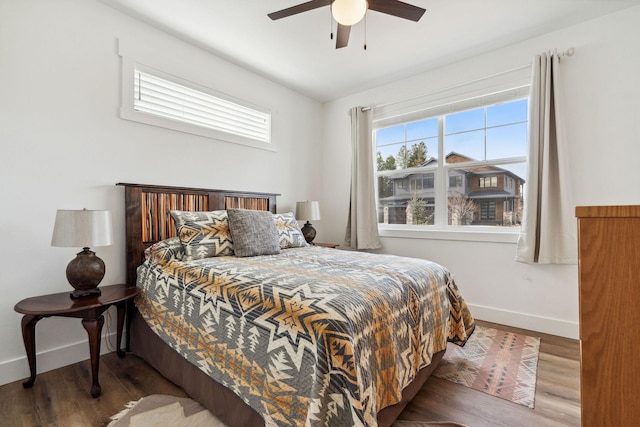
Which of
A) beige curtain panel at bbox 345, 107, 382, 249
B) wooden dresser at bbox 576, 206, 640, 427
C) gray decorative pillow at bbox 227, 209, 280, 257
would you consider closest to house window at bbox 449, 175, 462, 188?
beige curtain panel at bbox 345, 107, 382, 249

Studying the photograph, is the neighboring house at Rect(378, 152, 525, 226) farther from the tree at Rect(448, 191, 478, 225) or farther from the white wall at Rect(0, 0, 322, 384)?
the white wall at Rect(0, 0, 322, 384)

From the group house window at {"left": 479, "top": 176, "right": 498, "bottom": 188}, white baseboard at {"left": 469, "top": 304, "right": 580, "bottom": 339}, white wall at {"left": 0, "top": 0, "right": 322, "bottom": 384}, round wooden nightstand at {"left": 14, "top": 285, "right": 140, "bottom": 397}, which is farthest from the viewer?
house window at {"left": 479, "top": 176, "right": 498, "bottom": 188}

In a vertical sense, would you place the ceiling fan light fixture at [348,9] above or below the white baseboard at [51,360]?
above

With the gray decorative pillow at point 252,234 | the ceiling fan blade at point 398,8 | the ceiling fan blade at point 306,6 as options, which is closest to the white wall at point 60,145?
the gray decorative pillow at point 252,234

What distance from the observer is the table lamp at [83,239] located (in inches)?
71.2

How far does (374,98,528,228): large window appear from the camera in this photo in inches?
119

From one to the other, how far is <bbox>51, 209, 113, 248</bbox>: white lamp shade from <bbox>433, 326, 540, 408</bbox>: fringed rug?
8.02 feet

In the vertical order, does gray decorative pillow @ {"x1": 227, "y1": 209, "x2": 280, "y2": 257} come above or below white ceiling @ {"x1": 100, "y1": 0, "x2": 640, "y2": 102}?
below

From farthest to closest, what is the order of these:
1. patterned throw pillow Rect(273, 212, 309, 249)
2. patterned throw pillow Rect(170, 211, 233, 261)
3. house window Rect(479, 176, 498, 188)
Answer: house window Rect(479, 176, 498, 188) < patterned throw pillow Rect(273, 212, 309, 249) < patterned throw pillow Rect(170, 211, 233, 261)

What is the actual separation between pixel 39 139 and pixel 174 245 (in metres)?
1.16

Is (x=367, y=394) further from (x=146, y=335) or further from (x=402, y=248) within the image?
(x=402, y=248)

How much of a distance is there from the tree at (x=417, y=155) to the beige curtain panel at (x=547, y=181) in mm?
1104

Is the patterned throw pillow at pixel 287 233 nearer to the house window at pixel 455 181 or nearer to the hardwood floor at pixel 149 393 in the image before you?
the hardwood floor at pixel 149 393

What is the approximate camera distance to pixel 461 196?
10.9 feet
